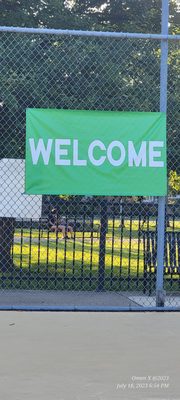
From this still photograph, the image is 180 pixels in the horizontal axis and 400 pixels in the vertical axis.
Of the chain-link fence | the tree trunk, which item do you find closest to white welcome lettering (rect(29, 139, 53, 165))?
the chain-link fence

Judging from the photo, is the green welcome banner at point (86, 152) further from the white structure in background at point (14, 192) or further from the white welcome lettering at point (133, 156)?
the white structure in background at point (14, 192)

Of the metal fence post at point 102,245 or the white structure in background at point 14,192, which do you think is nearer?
the white structure in background at point 14,192

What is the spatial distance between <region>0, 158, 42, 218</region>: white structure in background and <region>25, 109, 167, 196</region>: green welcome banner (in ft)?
0.80

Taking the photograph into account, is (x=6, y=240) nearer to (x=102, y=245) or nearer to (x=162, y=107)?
(x=102, y=245)

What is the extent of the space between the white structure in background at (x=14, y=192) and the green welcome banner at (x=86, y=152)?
0.24 meters

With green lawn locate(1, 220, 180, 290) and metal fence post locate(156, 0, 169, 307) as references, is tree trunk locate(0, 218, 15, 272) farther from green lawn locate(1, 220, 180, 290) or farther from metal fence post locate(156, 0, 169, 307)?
metal fence post locate(156, 0, 169, 307)

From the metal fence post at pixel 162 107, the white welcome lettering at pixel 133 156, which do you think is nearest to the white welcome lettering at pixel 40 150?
the white welcome lettering at pixel 133 156
